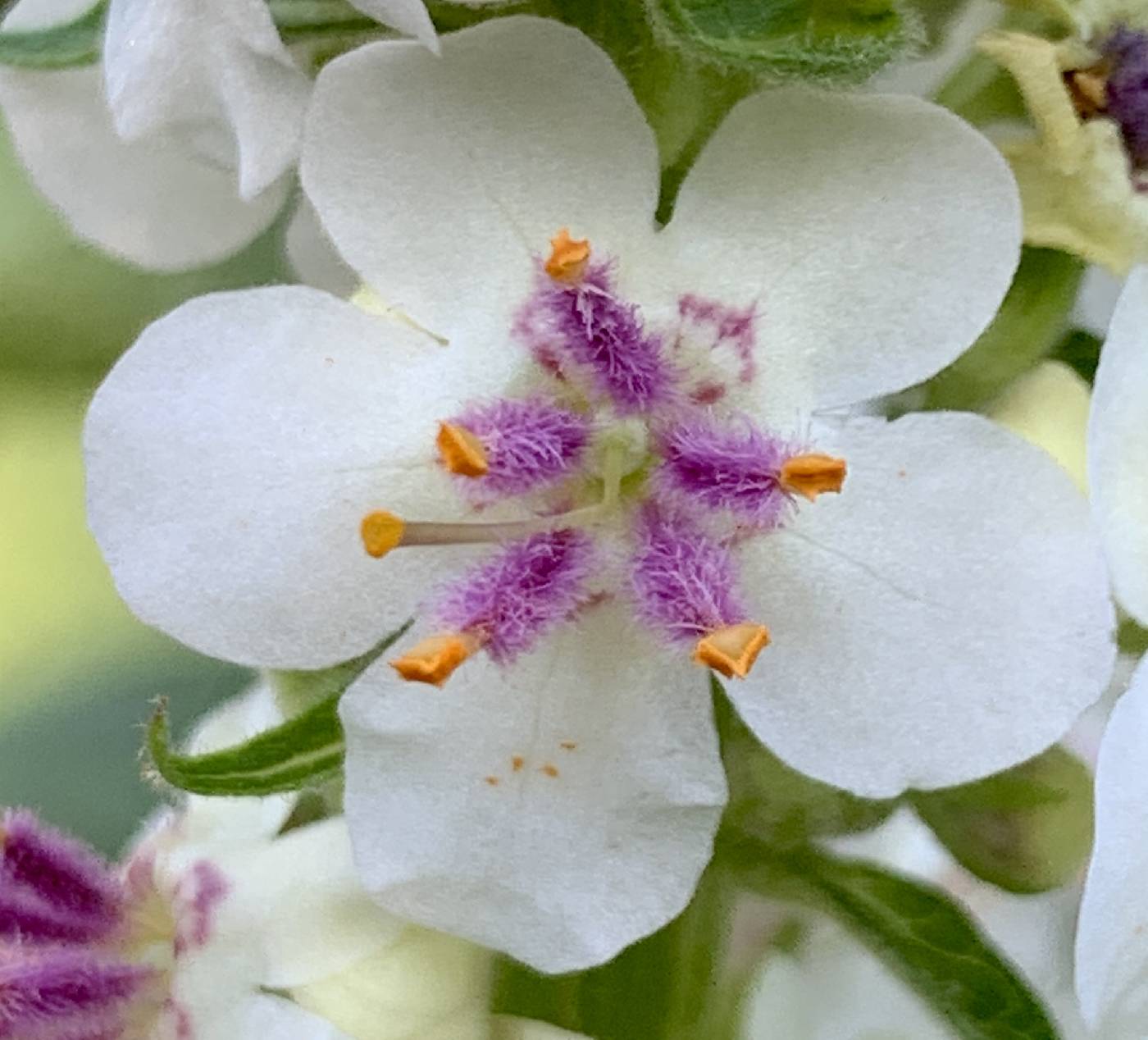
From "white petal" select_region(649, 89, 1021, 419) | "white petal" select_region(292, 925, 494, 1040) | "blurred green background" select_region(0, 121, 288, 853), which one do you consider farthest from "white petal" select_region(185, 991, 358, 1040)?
"blurred green background" select_region(0, 121, 288, 853)

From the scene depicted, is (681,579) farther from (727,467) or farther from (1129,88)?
(1129,88)

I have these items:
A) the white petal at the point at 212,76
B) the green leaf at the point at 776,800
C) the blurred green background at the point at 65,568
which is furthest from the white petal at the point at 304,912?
the blurred green background at the point at 65,568

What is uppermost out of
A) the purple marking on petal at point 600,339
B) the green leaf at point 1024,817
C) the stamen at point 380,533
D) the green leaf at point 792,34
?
the green leaf at point 792,34

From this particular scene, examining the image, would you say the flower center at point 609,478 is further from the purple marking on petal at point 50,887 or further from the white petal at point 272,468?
the purple marking on petal at point 50,887

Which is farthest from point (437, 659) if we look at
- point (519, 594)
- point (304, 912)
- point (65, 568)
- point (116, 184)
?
point (65, 568)

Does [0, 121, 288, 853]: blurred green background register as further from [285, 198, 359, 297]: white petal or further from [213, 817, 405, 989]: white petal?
[213, 817, 405, 989]: white petal

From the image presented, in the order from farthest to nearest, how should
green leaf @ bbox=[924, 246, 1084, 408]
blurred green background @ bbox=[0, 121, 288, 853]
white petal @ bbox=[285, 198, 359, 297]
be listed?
1. blurred green background @ bbox=[0, 121, 288, 853]
2. white petal @ bbox=[285, 198, 359, 297]
3. green leaf @ bbox=[924, 246, 1084, 408]
